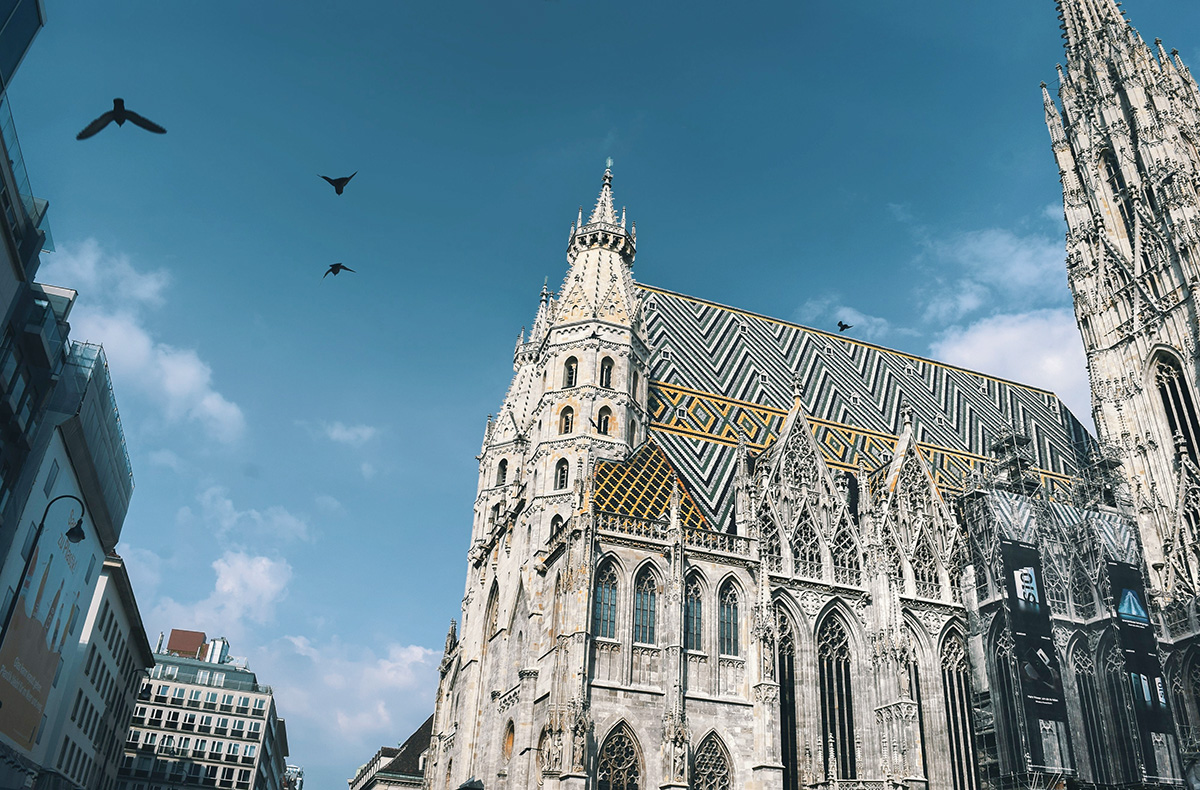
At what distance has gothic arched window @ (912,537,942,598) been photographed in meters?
32.2

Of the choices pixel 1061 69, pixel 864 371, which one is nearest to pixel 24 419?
pixel 864 371

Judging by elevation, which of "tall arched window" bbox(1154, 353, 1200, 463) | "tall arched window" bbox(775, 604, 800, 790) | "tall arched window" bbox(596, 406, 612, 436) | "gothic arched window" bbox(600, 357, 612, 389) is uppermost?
"tall arched window" bbox(1154, 353, 1200, 463)

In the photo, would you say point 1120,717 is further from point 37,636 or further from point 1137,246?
point 37,636

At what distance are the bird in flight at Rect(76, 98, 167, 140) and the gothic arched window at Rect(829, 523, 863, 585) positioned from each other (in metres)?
25.2

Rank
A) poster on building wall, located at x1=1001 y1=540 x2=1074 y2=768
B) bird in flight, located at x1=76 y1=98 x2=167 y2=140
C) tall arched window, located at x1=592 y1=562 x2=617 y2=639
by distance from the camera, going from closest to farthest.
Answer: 1. bird in flight, located at x1=76 y1=98 x2=167 y2=140
2. tall arched window, located at x1=592 y1=562 x2=617 y2=639
3. poster on building wall, located at x1=1001 y1=540 x2=1074 y2=768

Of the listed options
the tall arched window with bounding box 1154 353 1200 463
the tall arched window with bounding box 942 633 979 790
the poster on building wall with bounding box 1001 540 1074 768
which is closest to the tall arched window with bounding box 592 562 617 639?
the tall arched window with bounding box 942 633 979 790

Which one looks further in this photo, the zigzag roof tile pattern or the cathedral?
the zigzag roof tile pattern

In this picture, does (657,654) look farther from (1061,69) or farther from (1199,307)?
(1061,69)

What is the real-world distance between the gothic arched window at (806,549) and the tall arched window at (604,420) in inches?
298

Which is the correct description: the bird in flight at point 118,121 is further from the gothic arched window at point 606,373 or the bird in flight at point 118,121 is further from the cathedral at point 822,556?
the gothic arched window at point 606,373

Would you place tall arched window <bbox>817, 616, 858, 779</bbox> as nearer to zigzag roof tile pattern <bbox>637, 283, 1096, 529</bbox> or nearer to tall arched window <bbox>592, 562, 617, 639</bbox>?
zigzag roof tile pattern <bbox>637, 283, 1096, 529</bbox>

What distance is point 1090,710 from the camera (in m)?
31.6

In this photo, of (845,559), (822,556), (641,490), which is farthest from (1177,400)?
(641,490)

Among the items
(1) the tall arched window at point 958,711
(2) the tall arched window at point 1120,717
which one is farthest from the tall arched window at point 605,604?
(2) the tall arched window at point 1120,717
